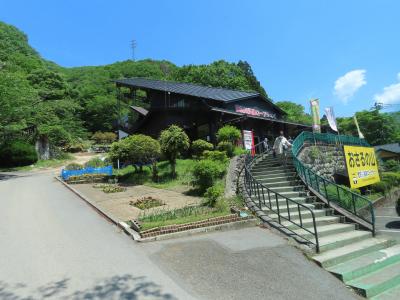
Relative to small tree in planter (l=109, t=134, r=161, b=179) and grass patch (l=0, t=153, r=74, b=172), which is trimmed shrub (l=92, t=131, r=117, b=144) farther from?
small tree in planter (l=109, t=134, r=161, b=179)

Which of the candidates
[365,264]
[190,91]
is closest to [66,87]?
[190,91]

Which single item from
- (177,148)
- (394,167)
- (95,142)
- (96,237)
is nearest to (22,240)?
(96,237)

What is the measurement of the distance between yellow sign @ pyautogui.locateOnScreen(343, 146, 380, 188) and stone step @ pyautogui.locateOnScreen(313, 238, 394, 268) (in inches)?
284

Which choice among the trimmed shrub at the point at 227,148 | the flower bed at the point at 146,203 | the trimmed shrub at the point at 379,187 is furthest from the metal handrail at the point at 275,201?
the trimmed shrub at the point at 379,187

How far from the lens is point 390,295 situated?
6199 millimetres

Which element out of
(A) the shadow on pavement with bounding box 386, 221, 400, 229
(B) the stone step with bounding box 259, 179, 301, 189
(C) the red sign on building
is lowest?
(A) the shadow on pavement with bounding box 386, 221, 400, 229

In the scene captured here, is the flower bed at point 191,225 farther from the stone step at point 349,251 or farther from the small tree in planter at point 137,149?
the small tree in planter at point 137,149

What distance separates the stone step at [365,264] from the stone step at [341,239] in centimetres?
60

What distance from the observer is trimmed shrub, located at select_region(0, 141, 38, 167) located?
30.9 meters

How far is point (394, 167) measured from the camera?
31438mm

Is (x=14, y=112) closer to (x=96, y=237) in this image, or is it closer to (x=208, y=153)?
(x=208, y=153)

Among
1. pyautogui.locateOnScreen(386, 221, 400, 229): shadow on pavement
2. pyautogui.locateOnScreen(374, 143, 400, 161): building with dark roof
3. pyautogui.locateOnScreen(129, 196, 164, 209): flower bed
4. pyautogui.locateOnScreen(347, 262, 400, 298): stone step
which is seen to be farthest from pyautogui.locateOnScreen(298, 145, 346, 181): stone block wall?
pyautogui.locateOnScreen(374, 143, 400, 161): building with dark roof

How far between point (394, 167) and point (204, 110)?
67.5ft

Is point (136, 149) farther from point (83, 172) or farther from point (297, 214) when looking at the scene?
point (297, 214)
